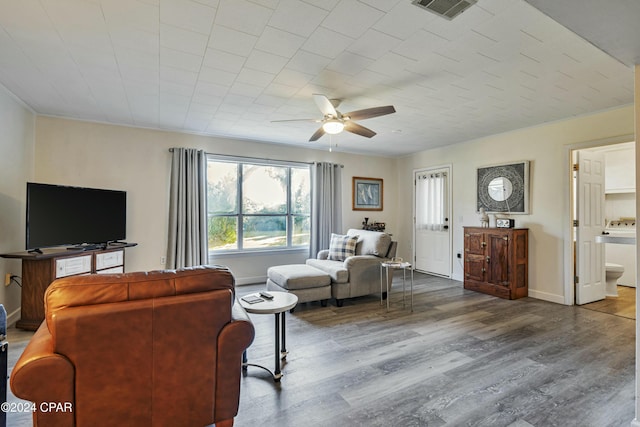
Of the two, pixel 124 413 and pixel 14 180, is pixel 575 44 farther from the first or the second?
pixel 14 180

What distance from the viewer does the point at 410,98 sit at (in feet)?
11.1

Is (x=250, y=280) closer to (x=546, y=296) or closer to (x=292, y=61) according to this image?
(x=292, y=61)

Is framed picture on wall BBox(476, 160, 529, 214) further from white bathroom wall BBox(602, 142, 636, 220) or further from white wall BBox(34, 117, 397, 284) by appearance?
white wall BBox(34, 117, 397, 284)

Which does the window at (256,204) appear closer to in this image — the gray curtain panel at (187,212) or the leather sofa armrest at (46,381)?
the gray curtain panel at (187,212)

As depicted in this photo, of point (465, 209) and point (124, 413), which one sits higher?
point (465, 209)

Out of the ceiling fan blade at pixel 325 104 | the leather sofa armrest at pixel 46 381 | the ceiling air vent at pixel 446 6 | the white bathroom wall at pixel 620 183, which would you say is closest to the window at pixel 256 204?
the ceiling fan blade at pixel 325 104

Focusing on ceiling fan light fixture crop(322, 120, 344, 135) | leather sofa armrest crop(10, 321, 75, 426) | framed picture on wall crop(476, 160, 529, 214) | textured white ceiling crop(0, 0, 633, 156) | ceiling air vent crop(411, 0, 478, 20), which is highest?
textured white ceiling crop(0, 0, 633, 156)

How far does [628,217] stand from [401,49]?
5797 millimetres

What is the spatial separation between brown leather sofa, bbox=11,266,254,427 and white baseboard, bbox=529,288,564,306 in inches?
176

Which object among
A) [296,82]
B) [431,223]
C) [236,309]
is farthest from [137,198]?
[431,223]

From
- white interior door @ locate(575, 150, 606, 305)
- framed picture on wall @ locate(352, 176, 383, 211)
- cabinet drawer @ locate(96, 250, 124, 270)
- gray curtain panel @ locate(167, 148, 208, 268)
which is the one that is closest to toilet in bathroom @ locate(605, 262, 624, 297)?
white interior door @ locate(575, 150, 606, 305)

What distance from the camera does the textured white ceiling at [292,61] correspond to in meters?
1.95

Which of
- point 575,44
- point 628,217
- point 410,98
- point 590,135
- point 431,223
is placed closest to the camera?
point 575,44

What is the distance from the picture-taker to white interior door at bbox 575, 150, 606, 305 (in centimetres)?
407
